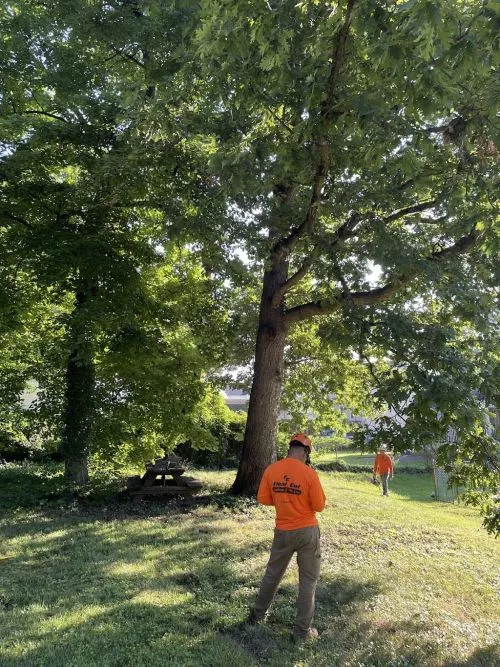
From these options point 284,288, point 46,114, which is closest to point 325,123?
point 284,288

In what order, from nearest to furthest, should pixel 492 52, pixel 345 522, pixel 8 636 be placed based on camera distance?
1. pixel 492 52
2. pixel 8 636
3. pixel 345 522

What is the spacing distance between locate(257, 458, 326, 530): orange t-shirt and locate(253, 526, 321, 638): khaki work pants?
0.09 m

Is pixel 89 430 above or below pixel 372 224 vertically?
below

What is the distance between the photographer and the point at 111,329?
1173cm

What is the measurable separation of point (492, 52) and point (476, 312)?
→ 16.0 feet

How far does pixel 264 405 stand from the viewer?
12922mm

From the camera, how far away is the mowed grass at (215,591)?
15.9ft

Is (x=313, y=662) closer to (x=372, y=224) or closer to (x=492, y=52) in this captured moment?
(x=492, y=52)

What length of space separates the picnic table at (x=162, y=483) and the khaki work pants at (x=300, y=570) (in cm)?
705

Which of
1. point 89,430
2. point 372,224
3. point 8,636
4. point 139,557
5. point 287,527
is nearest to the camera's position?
point 8,636

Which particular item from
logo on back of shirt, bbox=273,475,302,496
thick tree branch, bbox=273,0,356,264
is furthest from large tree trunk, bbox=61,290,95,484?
logo on back of shirt, bbox=273,475,302,496

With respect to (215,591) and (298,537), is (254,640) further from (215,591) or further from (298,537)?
(215,591)

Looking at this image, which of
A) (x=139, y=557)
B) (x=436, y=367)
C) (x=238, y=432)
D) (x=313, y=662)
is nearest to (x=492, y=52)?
(x=436, y=367)

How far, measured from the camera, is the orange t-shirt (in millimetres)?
5414
